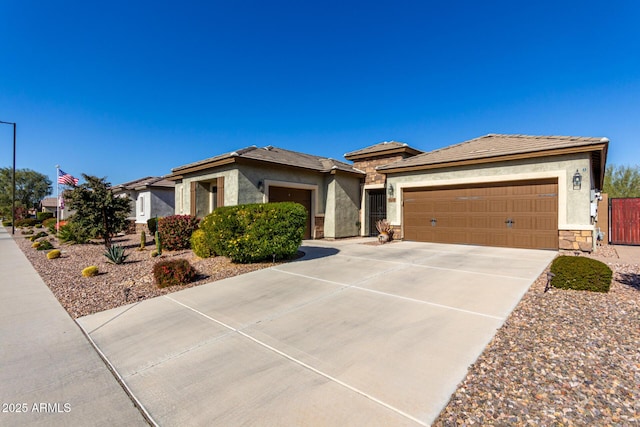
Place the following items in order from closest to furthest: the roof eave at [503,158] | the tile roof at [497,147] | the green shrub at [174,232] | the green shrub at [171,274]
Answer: the green shrub at [171,274] → the roof eave at [503,158] → the tile roof at [497,147] → the green shrub at [174,232]

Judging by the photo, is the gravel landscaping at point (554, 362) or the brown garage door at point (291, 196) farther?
the brown garage door at point (291, 196)

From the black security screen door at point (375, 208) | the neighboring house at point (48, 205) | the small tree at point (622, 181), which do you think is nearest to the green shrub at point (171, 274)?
the black security screen door at point (375, 208)

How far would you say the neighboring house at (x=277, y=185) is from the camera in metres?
10.9

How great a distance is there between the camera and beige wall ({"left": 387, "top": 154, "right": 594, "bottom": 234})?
855 centimetres

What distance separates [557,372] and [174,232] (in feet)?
37.5

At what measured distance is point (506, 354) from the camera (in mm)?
2943

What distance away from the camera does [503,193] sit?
9.93 metres

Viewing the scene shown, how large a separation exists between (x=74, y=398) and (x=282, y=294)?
9.90 feet

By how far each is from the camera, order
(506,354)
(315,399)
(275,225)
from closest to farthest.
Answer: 1. (315,399)
2. (506,354)
3. (275,225)

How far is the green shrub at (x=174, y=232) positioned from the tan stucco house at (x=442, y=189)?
1.72 meters

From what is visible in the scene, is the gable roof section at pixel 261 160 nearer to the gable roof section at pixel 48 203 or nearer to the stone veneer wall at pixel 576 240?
the stone veneer wall at pixel 576 240

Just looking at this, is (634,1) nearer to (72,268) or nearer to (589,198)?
(589,198)

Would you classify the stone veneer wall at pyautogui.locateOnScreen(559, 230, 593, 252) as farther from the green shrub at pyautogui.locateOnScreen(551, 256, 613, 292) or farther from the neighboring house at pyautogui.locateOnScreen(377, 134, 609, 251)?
the green shrub at pyautogui.locateOnScreen(551, 256, 613, 292)

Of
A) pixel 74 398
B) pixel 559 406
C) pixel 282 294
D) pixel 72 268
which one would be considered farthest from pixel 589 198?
pixel 72 268
